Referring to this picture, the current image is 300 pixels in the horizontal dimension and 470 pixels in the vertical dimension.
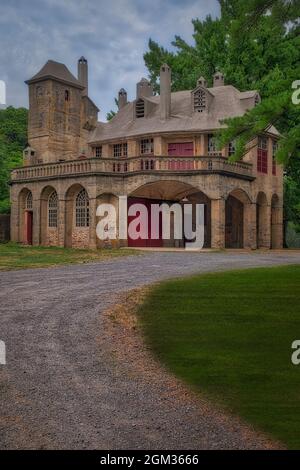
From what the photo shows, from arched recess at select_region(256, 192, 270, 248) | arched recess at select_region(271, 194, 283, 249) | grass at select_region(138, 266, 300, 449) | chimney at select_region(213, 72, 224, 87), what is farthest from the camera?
chimney at select_region(213, 72, 224, 87)

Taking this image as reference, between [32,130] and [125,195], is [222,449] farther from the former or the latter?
[32,130]

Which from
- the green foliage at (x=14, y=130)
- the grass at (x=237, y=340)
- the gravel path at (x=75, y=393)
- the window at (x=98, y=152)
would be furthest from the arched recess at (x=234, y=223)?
the green foliage at (x=14, y=130)

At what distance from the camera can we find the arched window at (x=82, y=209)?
31750 mm

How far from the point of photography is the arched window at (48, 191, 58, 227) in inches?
1337

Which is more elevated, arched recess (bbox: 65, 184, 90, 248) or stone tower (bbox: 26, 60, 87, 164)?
stone tower (bbox: 26, 60, 87, 164)

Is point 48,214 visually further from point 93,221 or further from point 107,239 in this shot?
point 107,239

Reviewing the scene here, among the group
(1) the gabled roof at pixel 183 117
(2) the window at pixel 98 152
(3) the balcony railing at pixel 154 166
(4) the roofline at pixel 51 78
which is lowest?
(3) the balcony railing at pixel 154 166

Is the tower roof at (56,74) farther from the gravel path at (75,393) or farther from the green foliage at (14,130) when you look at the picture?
the gravel path at (75,393)

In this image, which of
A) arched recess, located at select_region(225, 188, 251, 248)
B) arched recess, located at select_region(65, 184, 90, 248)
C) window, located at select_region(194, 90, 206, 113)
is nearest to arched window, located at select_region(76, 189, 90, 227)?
arched recess, located at select_region(65, 184, 90, 248)

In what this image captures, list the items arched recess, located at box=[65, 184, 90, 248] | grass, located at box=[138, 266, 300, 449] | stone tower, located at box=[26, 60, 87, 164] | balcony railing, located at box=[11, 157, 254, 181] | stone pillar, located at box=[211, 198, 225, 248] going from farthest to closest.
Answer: stone tower, located at box=[26, 60, 87, 164]
arched recess, located at box=[65, 184, 90, 248]
balcony railing, located at box=[11, 157, 254, 181]
stone pillar, located at box=[211, 198, 225, 248]
grass, located at box=[138, 266, 300, 449]

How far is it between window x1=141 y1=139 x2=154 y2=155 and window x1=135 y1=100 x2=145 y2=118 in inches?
108

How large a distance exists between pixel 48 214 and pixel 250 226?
13.8 metres

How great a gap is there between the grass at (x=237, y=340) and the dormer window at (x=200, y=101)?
2237 cm

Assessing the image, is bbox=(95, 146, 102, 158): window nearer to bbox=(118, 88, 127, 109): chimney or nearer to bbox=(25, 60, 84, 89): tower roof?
bbox=(25, 60, 84, 89): tower roof
